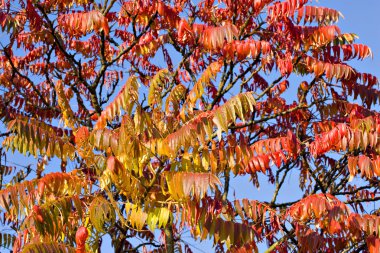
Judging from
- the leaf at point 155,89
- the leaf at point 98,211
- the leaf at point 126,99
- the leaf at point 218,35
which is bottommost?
the leaf at point 98,211

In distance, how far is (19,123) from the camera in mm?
5621

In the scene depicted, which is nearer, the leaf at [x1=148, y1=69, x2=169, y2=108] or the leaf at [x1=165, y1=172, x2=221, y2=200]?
the leaf at [x1=165, y1=172, x2=221, y2=200]

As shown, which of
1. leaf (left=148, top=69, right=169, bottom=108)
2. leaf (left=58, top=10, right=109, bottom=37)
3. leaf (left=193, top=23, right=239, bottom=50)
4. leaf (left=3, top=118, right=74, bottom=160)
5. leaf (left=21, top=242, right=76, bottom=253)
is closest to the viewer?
leaf (left=21, top=242, right=76, bottom=253)

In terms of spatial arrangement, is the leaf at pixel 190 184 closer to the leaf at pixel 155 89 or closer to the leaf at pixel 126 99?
the leaf at pixel 126 99

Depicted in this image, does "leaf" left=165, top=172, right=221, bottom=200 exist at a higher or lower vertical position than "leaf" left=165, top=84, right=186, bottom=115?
lower

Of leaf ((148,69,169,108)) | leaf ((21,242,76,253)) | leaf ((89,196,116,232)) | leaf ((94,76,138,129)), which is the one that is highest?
leaf ((148,69,169,108))

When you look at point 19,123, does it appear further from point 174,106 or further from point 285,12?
point 285,12

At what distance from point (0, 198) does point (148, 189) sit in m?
1.27

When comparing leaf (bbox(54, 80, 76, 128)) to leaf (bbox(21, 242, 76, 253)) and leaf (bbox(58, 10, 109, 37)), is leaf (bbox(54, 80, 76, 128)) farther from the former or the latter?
leaf (bbox(21, 242, 76, 253))

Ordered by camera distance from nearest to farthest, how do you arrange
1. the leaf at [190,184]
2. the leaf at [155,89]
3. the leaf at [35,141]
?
the leaf at [190,184], the leaf at [35,141], the leaf at [155,89]

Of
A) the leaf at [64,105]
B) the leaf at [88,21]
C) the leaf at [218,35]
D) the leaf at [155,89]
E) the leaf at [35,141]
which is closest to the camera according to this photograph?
the leaf at [35,141]

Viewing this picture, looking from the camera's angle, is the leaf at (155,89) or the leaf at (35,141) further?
the leaf at (155,89)

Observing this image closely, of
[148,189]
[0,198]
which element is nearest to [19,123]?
[0,198]

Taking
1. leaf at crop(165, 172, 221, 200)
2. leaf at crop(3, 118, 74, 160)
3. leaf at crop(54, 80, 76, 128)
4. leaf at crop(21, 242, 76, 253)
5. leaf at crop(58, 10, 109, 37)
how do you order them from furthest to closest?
leaf at crop(58, 10, 109, 37) → leaf at crop(54, 80, 76, 128) → leaf at crop(3, 118, 74, 160) → leaf at crop(165, 172, 221, 200) → leaf at crop(21, 242, 76, 253)
